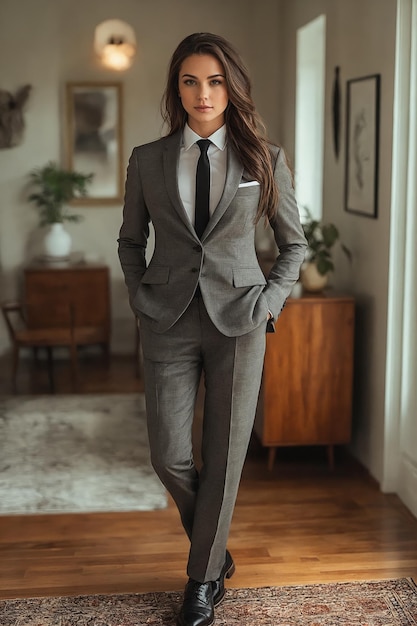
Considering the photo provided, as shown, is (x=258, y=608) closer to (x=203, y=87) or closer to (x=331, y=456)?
(x=331, y=456)

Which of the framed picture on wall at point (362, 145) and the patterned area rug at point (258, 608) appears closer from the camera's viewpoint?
the patterned area rug at point (258, 608)

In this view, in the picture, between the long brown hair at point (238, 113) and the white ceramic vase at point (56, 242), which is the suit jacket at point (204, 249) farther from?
the white ceramic vase at point (56, 242)

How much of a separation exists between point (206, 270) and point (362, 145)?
1877mm

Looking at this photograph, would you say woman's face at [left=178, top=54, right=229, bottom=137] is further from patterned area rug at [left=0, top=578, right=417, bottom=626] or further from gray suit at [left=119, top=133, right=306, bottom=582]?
patterned area rug at [left=0, top=578, right=417, bottom=626]

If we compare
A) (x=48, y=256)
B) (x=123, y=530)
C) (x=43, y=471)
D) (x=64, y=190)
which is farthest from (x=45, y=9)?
(x=123, y=530)

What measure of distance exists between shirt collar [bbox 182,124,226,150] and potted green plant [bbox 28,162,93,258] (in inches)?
168

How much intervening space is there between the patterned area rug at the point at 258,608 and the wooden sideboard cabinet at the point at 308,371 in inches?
48.4

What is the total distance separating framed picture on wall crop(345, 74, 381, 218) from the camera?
159 inches

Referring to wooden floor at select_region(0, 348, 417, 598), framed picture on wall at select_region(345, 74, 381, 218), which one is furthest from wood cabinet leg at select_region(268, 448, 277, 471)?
framed picture on wall at select_region(345, 74, 381, 218)

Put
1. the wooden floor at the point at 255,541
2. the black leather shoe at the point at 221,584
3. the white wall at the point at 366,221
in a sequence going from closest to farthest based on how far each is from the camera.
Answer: the black leather shoe at the point at 221,584, the wooden floor at the point at 255,541, the white wall at the point at 366,221

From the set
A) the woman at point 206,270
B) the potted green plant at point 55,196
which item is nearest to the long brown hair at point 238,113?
the woman at point 206,270

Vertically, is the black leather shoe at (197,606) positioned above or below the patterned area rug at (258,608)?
above

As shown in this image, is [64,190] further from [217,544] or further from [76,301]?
[217,544]

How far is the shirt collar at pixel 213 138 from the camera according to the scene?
8.77ft
